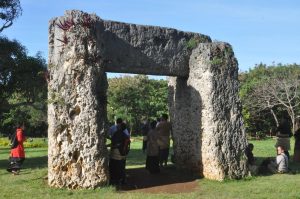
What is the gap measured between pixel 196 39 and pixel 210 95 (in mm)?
2071

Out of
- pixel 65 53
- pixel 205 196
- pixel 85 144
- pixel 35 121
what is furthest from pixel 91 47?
pixel 35 121

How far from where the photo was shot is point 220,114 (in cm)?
1309

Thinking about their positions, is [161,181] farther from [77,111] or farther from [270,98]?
[270,98]

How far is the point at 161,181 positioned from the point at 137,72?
329 cm

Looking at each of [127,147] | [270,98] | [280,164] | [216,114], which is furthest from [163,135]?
[270,98]

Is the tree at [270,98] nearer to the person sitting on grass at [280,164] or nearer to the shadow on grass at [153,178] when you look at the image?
the person sitting on grass at [280,164]

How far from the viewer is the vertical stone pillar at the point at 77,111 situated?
1128 cm

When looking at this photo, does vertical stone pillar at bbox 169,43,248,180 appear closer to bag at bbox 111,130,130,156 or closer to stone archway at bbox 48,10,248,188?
stone archway at bbox 48,10,248,188

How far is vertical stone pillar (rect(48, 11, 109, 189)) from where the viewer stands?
1128cm

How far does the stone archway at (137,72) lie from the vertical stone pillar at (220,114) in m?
0.03

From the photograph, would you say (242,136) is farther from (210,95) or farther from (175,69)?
(175,69)

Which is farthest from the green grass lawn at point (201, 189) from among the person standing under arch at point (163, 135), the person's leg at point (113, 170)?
the person standing under arch at point (163, 135)

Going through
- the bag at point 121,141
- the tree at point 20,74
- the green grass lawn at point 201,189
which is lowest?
the green grass lawn at point 201,189

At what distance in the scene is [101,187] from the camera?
11336 millimetres
